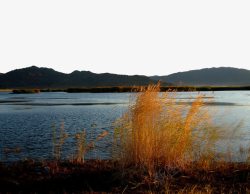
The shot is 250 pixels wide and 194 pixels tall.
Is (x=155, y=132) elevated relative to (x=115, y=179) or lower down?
elevated

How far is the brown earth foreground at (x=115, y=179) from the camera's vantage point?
29.9ft

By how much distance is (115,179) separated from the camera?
9.69 meters

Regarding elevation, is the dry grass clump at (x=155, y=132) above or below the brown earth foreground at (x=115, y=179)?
above

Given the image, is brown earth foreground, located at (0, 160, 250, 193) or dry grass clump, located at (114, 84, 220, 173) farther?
dry grass clump, located at (114, 84, 220, 173)

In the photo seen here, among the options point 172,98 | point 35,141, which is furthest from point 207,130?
point 35,141

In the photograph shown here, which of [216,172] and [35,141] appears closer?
[216,172]

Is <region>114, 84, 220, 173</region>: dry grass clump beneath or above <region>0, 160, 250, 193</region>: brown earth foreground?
above

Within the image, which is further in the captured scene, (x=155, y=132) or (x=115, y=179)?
(x=155, y=132)

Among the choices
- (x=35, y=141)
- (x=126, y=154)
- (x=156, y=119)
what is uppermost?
(x=156, y=119)

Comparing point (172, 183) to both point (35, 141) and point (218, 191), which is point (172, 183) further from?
point (35, 141)

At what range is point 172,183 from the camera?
9594 mm

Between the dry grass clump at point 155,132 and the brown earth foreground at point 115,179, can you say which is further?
the dry grass clump at point 155,132

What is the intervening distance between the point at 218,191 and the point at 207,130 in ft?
15.9

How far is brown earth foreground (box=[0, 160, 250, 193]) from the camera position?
9.12m
